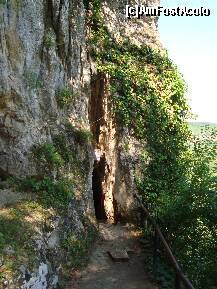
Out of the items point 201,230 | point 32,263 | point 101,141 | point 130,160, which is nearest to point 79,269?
point 32,263

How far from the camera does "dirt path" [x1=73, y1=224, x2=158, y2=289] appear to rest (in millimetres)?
9078

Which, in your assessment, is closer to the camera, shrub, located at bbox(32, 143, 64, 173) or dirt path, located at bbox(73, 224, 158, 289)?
dirt path, located at bbox(73, 224, 158, 289)

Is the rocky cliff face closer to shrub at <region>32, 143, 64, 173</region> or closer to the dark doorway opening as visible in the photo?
the dark doorway opening

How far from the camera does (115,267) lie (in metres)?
10.1

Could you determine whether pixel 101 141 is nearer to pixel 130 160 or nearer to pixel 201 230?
pixel 130 160

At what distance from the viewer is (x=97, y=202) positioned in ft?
51.0

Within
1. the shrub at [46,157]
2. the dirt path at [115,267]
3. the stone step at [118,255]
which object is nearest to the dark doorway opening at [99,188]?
the dirt path at [115,267]

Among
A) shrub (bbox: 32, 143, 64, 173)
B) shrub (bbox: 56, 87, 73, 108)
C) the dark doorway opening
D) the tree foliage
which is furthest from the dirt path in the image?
shrub (bbox: 56, 87, 73, 108)

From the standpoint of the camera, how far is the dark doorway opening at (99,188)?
49.6ft

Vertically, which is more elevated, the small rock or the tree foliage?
the tree foliage

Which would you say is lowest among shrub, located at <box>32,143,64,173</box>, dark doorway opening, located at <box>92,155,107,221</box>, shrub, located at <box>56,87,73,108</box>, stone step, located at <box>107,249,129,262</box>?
stone step, located at <box>107,249,129,262</box>

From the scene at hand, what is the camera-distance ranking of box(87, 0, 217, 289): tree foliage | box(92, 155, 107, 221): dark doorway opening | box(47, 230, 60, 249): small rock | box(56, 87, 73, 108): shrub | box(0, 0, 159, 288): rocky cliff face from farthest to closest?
box(92, 155, 107, 221): dark doorway opening → box(87, 0, 217, 289): tree foliage → box(56, 87, 73, 108): shrub → box(0, 0, 159, 288): rocky cliff face → box(47, 230, 60, 249): small rock

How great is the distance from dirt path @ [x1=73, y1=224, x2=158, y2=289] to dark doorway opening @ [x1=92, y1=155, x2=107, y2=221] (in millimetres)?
Answer: 2275

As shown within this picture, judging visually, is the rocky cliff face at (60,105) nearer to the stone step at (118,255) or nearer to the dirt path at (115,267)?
the dirt path at (115,267)
